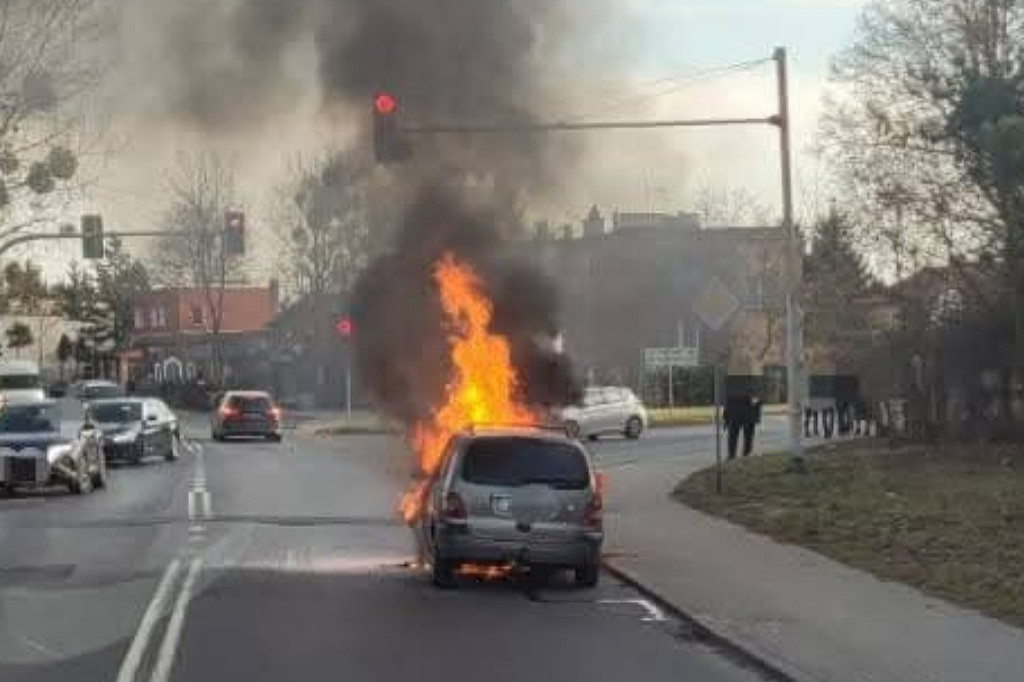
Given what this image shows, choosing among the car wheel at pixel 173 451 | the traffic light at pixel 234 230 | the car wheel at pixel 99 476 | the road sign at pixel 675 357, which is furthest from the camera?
the traffic light at pixel 234 230

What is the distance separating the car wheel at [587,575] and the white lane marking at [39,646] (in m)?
4.84

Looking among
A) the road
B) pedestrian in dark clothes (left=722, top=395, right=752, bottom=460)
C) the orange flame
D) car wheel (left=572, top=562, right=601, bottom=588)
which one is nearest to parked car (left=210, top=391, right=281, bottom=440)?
pedestrian in dark clothes (left=722, top=395, right=752, bottom=460)

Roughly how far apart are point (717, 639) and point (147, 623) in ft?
12.8

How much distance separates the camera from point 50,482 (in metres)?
25.3

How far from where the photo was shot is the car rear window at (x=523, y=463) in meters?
13.9

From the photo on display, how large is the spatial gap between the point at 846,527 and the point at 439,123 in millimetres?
7865

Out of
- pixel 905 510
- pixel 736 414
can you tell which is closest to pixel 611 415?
pixel 736 414

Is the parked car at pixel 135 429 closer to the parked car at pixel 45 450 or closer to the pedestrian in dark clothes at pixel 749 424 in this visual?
the parked car at pixel 45 450

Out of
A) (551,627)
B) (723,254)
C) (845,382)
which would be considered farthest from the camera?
(723,254)

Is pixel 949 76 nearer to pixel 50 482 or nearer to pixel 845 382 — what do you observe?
pixel 845 382

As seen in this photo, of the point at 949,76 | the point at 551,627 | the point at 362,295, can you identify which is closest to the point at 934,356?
the point at 949,76

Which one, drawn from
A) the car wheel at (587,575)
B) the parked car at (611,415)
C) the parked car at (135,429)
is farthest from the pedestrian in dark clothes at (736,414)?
the car wheel at (587,575)

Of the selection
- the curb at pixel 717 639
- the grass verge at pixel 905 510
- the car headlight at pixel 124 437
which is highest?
the car headlight at pixel 124 437

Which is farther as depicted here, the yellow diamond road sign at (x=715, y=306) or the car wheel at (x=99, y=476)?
the car wheel at (x=99, y=476)
